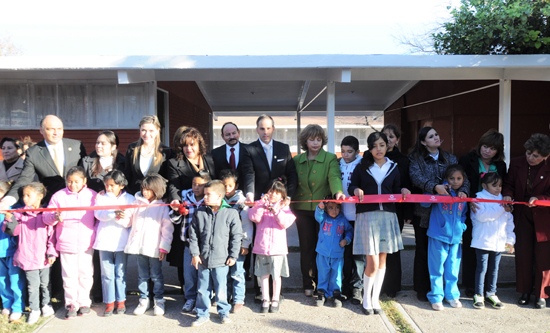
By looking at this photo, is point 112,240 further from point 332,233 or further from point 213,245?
point 332,233

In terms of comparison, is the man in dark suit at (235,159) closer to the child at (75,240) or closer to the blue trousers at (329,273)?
the blue trousers at (329,273)

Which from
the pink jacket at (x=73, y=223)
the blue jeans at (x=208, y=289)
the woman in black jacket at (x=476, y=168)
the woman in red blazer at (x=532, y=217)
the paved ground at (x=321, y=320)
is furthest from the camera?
the woman in black jacket at (x=476, y=168)

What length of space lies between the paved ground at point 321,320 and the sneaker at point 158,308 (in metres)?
0.05

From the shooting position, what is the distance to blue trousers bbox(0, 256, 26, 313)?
3.70 m

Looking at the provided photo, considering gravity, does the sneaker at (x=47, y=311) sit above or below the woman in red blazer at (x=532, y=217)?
below

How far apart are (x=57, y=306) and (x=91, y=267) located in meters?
0.61

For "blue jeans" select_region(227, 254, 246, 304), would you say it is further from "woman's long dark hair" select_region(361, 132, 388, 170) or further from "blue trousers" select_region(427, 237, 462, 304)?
"blue trousers" select_region(427, 237, 462, 304)

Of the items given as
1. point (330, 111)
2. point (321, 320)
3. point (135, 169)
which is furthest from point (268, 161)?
point (330, 111)

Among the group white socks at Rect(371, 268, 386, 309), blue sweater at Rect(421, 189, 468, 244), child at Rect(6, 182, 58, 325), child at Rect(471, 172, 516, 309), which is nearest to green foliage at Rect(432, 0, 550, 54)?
child at Rect(471, 172, 516, 309)

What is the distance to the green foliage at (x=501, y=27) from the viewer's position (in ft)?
23.7

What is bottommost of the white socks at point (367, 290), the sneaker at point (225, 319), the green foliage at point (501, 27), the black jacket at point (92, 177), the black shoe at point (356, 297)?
the sneaker at point (225, 319)

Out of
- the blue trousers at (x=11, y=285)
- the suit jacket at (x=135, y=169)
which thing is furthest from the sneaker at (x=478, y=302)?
the blue trousers at (x=11, y=285)

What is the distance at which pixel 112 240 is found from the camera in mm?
3740

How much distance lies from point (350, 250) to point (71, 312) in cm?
279
